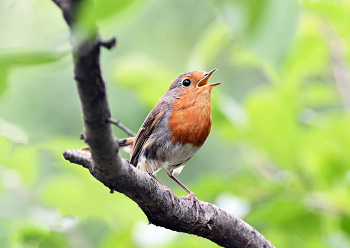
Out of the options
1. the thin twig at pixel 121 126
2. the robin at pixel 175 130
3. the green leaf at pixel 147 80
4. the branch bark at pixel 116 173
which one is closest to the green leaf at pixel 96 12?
the branch bark at pixel 116 173

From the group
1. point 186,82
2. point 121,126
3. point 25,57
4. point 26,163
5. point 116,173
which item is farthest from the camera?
point 186,82

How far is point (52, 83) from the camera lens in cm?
913

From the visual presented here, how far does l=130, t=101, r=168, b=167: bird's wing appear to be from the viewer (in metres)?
3.00

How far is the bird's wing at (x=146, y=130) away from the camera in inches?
118

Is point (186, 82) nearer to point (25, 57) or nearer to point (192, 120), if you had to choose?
point (192, 120)

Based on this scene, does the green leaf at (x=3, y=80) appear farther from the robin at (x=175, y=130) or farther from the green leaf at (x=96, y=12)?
the robin at (x=175, y=130)

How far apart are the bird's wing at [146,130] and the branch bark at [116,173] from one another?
79cm

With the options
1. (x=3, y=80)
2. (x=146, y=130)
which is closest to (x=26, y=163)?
(x=146, y=130)

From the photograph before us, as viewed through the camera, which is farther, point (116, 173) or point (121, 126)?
point (116, 173)

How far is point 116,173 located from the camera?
1.33 metres

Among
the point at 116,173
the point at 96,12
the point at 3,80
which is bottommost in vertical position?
the point at 3,80

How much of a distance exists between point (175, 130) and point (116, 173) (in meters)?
1.57

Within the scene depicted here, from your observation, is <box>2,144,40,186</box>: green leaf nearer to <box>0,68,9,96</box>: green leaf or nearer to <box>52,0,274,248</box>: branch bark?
<box>52,0,274,248</box>: branch bark

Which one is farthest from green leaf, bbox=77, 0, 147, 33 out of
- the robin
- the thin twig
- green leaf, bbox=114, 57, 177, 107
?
green leaf, bbox=114, 57, 177, 107
